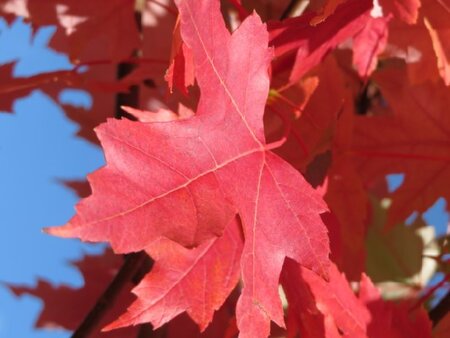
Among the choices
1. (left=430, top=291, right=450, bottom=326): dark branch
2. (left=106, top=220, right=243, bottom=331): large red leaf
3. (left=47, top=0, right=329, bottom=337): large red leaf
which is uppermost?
(left=47, top=0, right=329, bottom=337): large red leaf

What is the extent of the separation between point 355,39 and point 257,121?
0.62 ft

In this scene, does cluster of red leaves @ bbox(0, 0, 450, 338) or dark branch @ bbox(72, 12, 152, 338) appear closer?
cluster of red leaves @ bbox(0, 0, 450, 338)

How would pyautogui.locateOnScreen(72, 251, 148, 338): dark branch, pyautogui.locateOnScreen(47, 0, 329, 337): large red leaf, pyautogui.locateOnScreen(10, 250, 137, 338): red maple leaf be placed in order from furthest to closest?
pyautogui.locateOnScreen(10, 250, 137, 338): red maple leaf
pyautogui.locateOnScreen(72, 251, 148, 338): dark branch
pyautogui.locateOnScreen(47, 0, 329, 337): large red leaf

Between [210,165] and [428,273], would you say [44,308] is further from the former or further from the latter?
[428,273]

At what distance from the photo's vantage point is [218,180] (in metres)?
0.42

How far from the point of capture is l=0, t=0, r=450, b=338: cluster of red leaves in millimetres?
402

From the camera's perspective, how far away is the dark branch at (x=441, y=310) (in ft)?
2.06

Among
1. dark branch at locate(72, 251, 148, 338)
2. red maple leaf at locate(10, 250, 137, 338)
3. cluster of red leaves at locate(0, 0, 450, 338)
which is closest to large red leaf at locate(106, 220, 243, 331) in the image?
cluster of red leaves at locate(0, 0, 450, 338)

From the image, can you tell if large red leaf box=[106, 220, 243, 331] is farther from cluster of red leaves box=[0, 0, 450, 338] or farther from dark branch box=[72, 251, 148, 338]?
dark branch box=[72, 251, 148, 338]

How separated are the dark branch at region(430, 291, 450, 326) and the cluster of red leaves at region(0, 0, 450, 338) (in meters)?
0.03

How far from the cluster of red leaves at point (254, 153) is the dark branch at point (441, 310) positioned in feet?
0.11

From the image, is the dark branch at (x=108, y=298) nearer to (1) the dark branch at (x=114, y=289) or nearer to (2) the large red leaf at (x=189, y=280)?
(1) the dark branch at (x=114, y=289)

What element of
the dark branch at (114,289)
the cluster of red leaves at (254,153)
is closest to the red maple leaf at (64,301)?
the cluster of red leaves at (254,153)

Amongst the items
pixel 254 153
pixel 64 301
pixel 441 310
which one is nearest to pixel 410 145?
pixel 441 310
